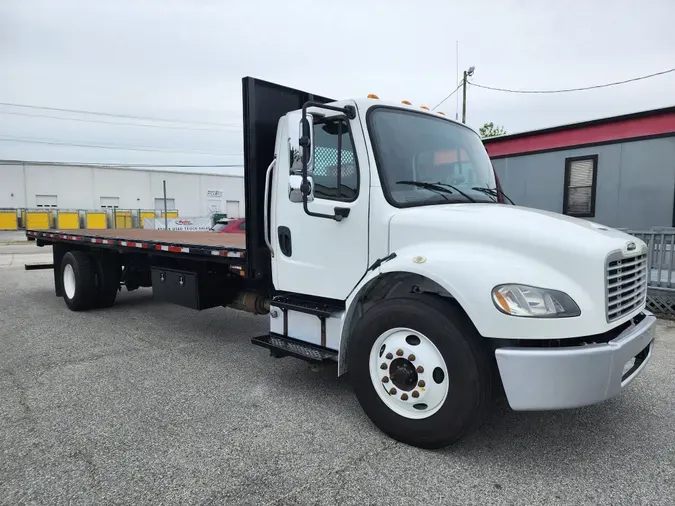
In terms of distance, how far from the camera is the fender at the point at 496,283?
2.71 meters

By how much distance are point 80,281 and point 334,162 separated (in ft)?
18.1

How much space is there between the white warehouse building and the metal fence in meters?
40.4

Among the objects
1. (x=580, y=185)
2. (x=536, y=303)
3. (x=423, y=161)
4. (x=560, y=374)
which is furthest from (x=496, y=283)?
(x=580, y=185)

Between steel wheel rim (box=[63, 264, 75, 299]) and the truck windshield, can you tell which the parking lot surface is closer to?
the truck windshield

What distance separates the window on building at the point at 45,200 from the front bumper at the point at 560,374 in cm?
4630

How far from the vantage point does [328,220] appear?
3.78 metres

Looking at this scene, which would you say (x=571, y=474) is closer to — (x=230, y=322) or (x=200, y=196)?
(x=230, y=322)

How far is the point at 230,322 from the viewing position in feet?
23.1

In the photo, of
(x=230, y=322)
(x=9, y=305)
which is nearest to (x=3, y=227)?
(x=9, y=305)

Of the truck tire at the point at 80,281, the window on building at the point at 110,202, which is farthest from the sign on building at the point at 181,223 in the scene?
the truck tire at the point at 80,281

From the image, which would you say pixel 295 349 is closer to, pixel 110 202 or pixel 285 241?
pixel 285 241

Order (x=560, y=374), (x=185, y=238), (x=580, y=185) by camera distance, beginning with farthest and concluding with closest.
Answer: (x=580, y=185) → (x=185, y=238) → (x=560, y=374)

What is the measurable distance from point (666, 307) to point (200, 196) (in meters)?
44.9

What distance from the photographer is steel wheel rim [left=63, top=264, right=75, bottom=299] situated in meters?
7.63
